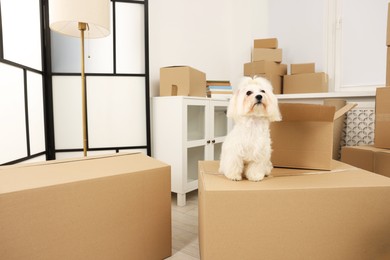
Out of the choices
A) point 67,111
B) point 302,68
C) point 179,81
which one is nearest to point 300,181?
point 179,81

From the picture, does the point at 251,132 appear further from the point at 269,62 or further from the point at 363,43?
the point at 363,43

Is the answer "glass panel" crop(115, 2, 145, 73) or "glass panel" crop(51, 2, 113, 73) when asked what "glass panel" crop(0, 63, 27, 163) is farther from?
"glass panel" crop(115, 2, 145, 73)

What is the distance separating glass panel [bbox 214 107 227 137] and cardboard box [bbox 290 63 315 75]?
72cm

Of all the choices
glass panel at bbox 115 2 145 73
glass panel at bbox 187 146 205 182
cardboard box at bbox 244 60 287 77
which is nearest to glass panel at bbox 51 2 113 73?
glass panel at bbox 115 2 145 73

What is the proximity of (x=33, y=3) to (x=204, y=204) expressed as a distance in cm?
162

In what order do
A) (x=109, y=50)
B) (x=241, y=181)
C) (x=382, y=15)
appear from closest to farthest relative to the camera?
(x=241, y=181)
(x=109, y=50)
(x=382, y=15)

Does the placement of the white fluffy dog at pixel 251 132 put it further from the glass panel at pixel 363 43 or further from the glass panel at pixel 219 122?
the glass panel at pixel 363 43

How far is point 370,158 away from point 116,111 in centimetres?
171

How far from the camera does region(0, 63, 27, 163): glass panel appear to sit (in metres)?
1.30

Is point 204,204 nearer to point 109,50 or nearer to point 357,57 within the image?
point 109,50

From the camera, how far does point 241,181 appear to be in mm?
968

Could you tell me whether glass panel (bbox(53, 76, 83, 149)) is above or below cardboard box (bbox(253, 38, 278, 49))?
→ below

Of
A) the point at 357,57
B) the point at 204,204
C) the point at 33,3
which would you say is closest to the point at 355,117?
the point at 357,57

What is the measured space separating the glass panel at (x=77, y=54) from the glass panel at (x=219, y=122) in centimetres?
96
